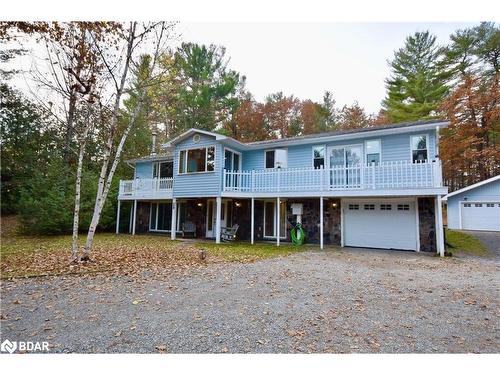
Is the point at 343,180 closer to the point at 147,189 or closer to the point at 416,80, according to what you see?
the point at 147,189

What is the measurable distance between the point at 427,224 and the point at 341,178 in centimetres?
353

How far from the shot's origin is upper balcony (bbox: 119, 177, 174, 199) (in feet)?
48.3

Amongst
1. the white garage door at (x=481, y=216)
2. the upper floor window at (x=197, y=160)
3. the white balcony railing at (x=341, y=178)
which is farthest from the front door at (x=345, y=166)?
the white garage door at (x=481, y=216)

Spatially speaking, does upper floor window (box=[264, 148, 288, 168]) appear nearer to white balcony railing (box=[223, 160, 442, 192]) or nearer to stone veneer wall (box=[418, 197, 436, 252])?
white balcony railing (box=[223, 160, 442, 192])

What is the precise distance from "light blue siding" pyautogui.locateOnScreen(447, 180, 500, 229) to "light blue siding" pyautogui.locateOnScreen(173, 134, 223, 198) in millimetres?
16154

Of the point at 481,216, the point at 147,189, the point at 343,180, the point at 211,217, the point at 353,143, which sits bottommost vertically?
the point at 211,217

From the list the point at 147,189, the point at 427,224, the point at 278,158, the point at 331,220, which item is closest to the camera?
the point at 427,224

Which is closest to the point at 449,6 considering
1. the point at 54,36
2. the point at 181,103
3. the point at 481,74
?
the point at 54,36

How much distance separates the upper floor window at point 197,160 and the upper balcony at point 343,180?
94 cm

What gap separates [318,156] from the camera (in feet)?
40.1

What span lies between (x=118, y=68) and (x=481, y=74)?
23980 millimetres

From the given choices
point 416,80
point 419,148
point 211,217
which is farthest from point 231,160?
point 416,80

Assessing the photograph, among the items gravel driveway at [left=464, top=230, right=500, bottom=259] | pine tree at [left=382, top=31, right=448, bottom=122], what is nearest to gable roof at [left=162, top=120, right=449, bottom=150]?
gravel driveway at [left=464, top=230, right=500, bottom=259]
